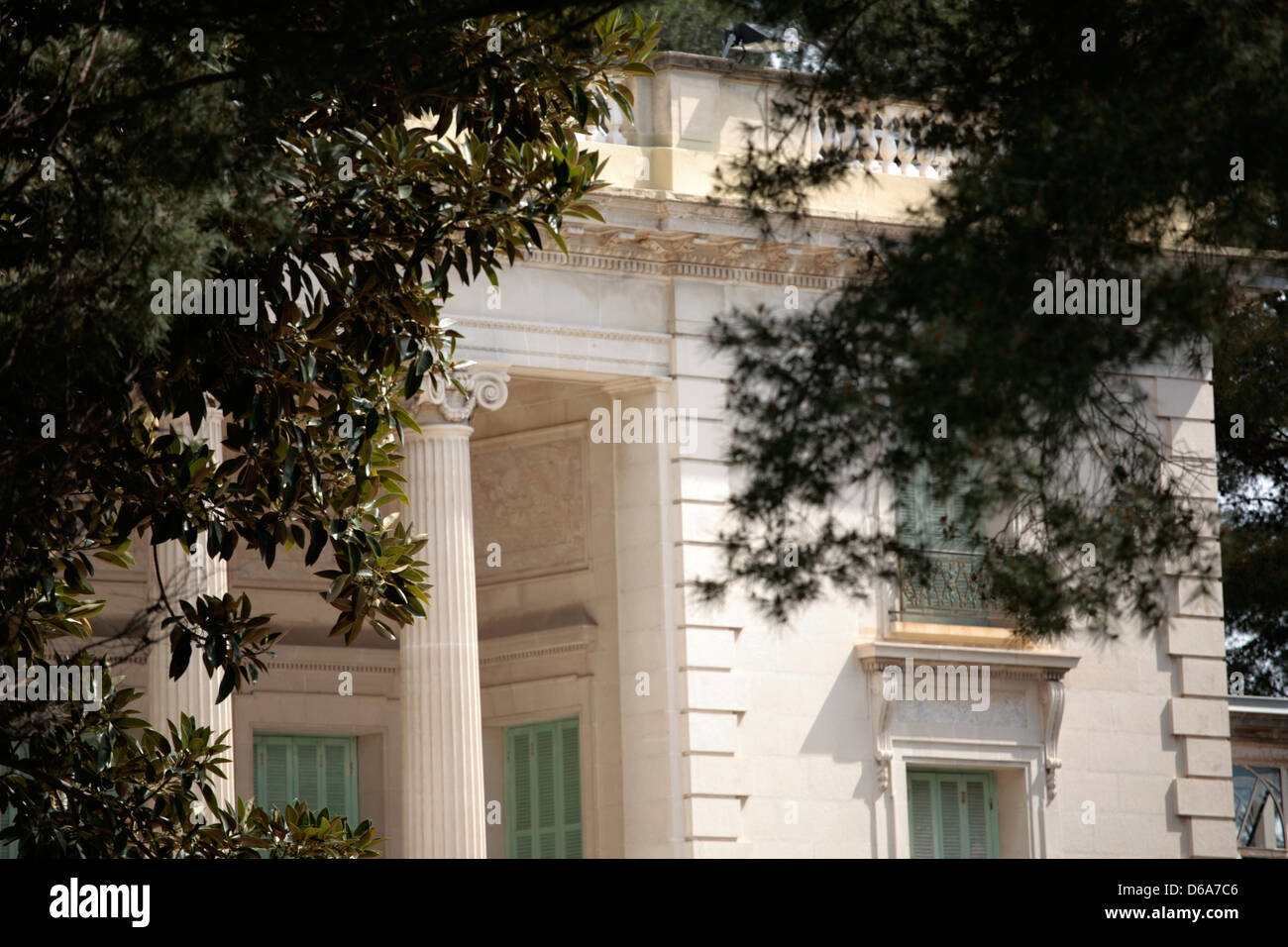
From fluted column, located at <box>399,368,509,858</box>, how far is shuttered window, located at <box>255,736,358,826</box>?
354 centimetres

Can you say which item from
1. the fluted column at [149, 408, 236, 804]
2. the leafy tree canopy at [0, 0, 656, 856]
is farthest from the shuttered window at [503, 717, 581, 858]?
the leafy tree canopy at [0, 0, 656, 856]

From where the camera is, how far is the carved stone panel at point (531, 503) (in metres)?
23.4

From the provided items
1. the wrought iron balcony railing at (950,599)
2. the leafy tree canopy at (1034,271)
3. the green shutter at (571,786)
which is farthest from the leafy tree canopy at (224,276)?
the wrought iron balcony railing at (950,599)

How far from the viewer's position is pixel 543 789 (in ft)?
76.6

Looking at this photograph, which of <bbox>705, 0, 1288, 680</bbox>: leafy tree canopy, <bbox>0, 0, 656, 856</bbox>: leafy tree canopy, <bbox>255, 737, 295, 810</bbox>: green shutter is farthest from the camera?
<bbox>255, 737, 295, 810</bbox>: green shutter

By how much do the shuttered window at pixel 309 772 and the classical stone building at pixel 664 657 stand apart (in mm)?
36

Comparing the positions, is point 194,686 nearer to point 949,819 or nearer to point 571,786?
point 571,786

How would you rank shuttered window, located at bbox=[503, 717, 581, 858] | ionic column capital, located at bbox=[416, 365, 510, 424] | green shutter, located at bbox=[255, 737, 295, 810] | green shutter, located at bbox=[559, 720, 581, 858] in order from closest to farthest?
1. ionic column capital, located at bbox=[416, 365, 510, 424]
2. green shutter, located at bbox=[559, 720, 581, 858]
3. shuttered window, located at bbox=[503, 717, 581, 858]
4. green shutter, located at bbox=[255, 737, 295, 810]

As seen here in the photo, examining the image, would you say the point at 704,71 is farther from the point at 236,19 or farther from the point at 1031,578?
the point at 1031,578

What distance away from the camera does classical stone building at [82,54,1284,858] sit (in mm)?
21516

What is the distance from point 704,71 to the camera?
75.0 ft

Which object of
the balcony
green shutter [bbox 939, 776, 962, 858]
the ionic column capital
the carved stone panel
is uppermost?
the balcony

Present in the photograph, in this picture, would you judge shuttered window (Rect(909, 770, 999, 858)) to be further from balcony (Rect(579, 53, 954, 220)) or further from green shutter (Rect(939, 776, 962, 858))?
balcony (Rect(579, 53, 954, 220))
